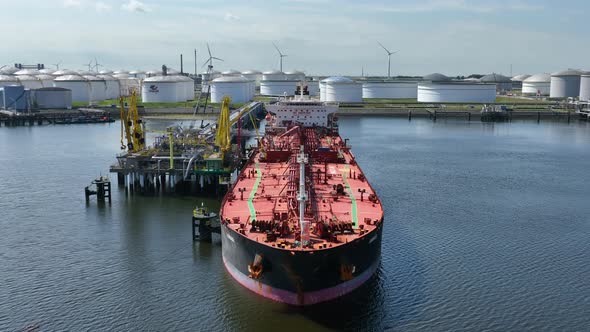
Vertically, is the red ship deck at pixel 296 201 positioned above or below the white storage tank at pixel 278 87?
below

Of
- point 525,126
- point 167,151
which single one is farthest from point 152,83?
point 167,151

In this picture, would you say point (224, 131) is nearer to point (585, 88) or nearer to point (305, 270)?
point (305, 270)

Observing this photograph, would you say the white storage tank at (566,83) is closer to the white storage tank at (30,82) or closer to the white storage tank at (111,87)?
the white storage tank at (111,87)

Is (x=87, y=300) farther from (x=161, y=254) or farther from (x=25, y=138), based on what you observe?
(x=25, y=138)

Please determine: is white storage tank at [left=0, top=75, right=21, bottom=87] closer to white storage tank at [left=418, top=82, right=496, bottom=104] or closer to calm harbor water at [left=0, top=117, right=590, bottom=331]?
calm harbor water at [left=0, top=117, right=590, bottom=331]

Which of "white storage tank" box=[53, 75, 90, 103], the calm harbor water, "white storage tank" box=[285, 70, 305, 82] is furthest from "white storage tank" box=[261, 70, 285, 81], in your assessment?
the calm harbor water

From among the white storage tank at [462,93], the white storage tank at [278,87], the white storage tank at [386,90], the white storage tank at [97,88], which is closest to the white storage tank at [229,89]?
the white storage tank at [97,88]
